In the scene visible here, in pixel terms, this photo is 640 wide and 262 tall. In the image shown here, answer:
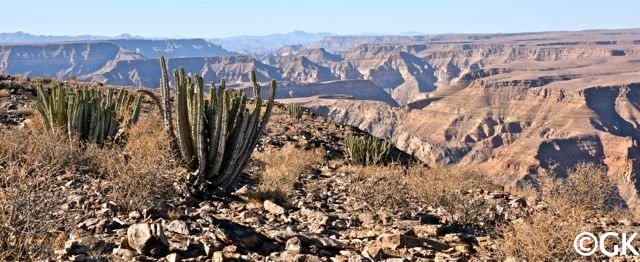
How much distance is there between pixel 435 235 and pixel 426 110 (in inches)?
4591

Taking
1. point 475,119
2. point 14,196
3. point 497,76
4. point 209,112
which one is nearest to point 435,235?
point 209,112

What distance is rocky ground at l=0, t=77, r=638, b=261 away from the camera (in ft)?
14.4

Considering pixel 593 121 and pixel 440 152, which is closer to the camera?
pixel 440 152

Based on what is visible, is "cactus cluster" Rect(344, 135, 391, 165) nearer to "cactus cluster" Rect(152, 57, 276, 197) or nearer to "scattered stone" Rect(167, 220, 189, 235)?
"cactus cluster" Rect(152, 57, 276, 197)

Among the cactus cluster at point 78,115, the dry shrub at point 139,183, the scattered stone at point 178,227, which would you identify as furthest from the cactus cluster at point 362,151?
the scattered stone at point 178,227

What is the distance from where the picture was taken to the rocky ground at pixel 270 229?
14.4 ft

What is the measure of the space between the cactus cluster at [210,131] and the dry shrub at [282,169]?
54 cm

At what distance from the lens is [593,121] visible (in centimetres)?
10906

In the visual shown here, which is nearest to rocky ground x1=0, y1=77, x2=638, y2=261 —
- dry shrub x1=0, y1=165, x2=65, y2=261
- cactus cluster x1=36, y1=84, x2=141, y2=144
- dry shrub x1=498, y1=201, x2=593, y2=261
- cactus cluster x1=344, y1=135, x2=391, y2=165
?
dry shrub x1=0, y1=165, x2=65, y2=261

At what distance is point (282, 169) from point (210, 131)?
2.31 m

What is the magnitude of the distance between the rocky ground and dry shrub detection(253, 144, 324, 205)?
0.51 feet

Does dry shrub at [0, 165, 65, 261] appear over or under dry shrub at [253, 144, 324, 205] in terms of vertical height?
over

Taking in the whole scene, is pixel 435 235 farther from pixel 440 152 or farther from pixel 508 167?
pixel 440 152

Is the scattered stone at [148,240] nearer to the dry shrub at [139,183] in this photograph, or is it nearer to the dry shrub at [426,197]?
the dry shrub at [139,183]
